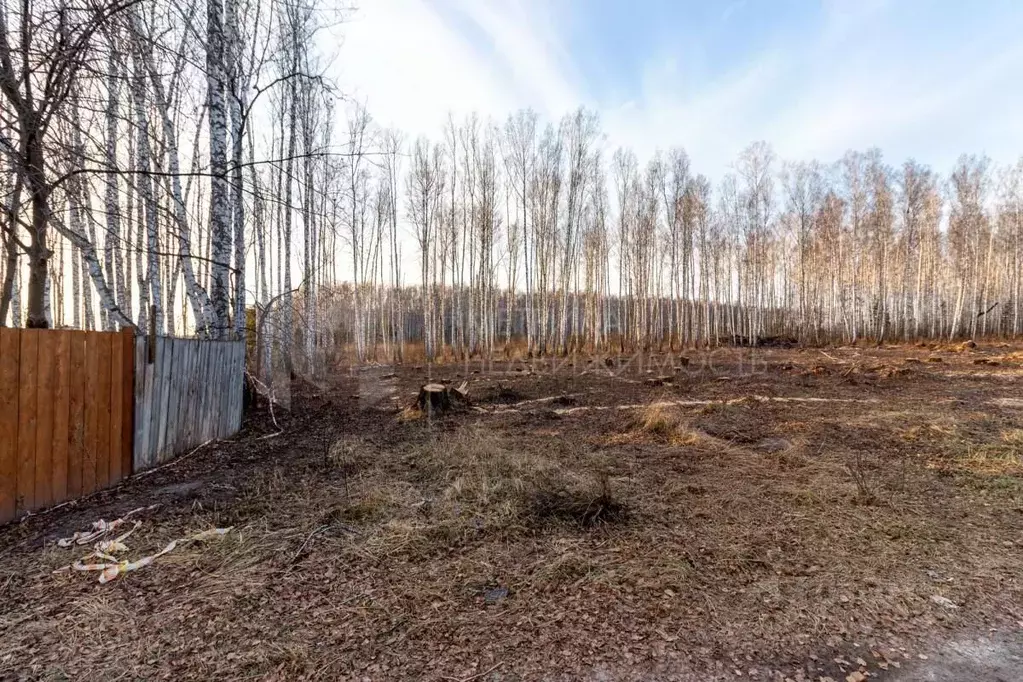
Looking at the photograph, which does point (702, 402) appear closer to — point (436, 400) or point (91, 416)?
point (436, 400)

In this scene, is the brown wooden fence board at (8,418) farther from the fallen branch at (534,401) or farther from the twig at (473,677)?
the fallen branch at (534,401)

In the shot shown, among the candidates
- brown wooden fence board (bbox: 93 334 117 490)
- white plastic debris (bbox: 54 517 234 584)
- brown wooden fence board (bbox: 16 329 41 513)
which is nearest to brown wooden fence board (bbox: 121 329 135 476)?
brown wooden fence board (bbox: 93 334 117 490)

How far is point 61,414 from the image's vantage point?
376cm

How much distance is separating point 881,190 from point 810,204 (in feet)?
11.2

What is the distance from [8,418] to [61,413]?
37 cm

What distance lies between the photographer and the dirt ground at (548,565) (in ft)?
6.93

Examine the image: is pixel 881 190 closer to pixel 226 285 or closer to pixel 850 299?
pixel 850 299

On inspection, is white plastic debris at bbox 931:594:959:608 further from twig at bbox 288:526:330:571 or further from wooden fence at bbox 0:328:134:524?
wooden fence at bbox 0:328:134:524

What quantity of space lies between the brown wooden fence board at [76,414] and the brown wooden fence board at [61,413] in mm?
25

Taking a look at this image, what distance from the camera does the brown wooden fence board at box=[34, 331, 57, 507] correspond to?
142 inches

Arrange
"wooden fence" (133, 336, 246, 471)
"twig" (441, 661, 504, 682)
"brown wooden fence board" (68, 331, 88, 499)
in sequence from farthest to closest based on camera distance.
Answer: "wooden fence" (133, 336, 246, 471) < "brown wooden fence board" (68, 331, 88, 499) < "twig" (441, 661, 504, 682)

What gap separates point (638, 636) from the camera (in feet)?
7.39

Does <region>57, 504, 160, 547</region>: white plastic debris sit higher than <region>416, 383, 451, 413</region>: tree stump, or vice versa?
<region>416, 383, 451, 413</region>: tree stump

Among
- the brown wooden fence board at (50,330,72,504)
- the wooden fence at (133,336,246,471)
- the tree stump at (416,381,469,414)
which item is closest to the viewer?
the brown wooden fence board at (50,330,72,504)
